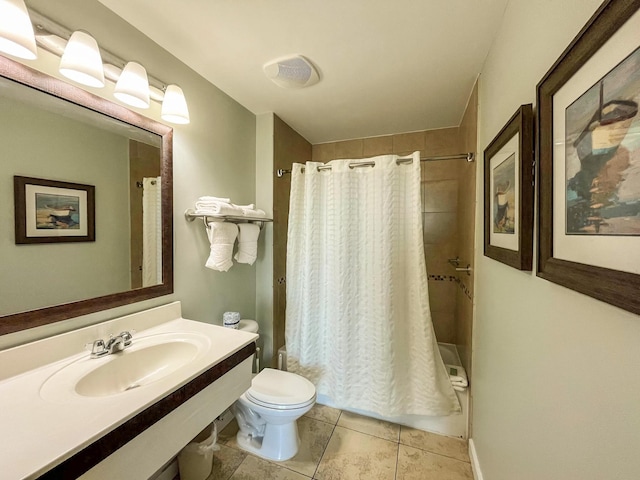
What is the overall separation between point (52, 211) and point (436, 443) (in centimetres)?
237

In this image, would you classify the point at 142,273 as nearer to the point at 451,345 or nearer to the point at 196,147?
the point at 196,147

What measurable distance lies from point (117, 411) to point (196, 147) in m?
1.38

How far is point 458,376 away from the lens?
5.30 ft

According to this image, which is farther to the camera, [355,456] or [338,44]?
[355,456]

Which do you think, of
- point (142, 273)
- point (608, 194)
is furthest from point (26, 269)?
point (608, 194)

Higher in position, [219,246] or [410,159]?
[410,159]

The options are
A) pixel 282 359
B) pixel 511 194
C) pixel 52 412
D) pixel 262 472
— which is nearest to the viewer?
pixel 52 412

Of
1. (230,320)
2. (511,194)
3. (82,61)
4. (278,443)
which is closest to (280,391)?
(278,443)

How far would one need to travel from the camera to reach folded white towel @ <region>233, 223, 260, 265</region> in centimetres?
173

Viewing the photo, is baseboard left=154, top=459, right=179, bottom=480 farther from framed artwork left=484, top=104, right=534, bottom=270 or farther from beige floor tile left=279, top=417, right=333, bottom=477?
framed artwork left=484, top=104, right=534, bottom=270

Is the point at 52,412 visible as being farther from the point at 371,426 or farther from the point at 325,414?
the point at 371,426

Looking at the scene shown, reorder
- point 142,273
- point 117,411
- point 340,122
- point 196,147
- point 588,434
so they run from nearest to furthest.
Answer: point 588,434, point 117,411, point 142,273, point 196,147, point 340,122

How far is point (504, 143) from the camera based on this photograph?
3.14 feet

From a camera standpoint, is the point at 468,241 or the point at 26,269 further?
the point at 468,241
